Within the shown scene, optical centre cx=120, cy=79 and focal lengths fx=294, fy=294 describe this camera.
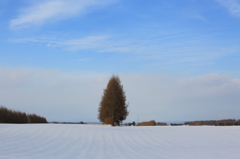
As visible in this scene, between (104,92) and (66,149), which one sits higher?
(104,92)

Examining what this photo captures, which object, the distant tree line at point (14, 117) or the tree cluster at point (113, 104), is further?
the tree cluster at point (113, 104)

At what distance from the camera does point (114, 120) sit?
25.0m

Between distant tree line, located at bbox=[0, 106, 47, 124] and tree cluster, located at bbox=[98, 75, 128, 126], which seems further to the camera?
tree cluster, located at bbox=[98, 75, 128, 126]

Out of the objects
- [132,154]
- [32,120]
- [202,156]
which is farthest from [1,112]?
[202,156]

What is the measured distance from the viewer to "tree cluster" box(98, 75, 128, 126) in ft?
81.9

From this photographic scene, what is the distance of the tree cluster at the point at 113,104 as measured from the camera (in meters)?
25.0

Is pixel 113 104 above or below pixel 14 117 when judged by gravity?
above

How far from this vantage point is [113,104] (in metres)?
24.9

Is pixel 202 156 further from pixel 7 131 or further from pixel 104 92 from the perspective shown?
pixel 104 92

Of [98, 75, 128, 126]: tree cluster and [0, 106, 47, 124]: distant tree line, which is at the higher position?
[98, 75, 128, 126]: tree cluster

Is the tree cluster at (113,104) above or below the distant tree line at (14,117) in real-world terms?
above

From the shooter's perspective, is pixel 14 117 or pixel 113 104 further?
pixel 113 104

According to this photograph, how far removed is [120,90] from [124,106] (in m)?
1.42

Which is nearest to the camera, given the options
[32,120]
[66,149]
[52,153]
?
[52,153]
